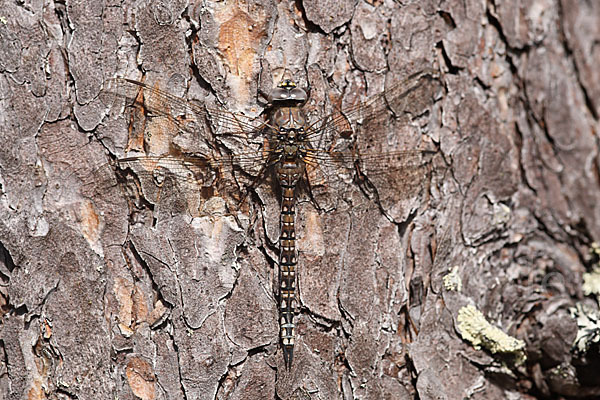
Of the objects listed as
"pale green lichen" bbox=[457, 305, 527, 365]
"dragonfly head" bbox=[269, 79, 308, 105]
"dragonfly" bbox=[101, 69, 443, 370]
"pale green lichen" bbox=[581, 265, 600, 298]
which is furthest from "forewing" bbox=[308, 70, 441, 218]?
→ "pale green lichen" bbox=[581, 265, 600, 298]

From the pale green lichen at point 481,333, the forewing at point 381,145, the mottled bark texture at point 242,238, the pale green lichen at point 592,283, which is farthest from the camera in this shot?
the pale green lichen at point 592,283

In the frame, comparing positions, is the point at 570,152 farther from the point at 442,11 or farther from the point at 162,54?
the point at 162,54

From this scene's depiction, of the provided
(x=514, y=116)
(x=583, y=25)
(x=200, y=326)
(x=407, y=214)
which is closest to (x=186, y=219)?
(x=200, y=326)

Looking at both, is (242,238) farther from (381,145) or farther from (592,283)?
(592,283)

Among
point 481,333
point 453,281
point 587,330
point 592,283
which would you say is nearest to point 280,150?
point 453,281

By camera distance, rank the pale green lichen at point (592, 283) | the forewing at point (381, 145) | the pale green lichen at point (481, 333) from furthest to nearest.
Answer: the pale green lichen at point (592, 283)
the pale green lichen at point (481, 333)
the forewing at point (381, 145)

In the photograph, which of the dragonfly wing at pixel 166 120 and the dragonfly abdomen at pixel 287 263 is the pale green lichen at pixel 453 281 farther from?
the dragonfly wing at pixel 166 120

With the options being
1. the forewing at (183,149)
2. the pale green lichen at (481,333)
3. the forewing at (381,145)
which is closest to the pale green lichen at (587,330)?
the pale green lichen at (481,333)
